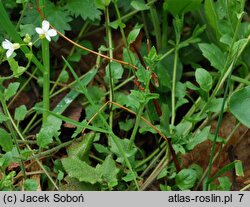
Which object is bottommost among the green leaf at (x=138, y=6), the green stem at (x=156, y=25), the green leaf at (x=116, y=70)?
the green leaf at (x=116, y=70)

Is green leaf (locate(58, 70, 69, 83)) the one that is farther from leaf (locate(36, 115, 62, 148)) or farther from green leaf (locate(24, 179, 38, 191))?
green leaf (locate(24, 179, 38, 191))

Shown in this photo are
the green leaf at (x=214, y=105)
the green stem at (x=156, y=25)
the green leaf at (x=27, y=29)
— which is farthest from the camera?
the green stem at (x=156, y=25)

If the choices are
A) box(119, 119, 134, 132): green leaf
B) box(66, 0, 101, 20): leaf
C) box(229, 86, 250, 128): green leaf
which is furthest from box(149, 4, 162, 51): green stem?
box(229, 86, 250, 128): green leaf

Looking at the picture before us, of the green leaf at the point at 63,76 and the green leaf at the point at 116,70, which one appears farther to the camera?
the green leaf at the point at 63,76

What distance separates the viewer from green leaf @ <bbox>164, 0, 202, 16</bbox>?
1.58 meters

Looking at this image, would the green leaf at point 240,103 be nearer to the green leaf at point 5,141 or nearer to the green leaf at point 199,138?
the green leaf at point 199,138

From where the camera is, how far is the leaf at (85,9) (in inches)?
62.7

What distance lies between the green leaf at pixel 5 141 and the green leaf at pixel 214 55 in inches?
22.4

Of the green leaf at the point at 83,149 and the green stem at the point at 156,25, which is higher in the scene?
the green stem at the point at 156,25

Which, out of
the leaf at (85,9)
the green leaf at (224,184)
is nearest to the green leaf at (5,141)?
the leaf at (85,9)

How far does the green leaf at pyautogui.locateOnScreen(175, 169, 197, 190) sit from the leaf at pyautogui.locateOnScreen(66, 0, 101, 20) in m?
0.53

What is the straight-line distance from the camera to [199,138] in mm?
1403

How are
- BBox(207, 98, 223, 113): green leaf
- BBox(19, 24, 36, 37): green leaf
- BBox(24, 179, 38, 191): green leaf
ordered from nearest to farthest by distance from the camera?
BBox(24, 179, 38, 191): green leaf → BBox(207, 98, 223, 113): green leaf → BBox(19, 24, 36, 37): green leaf
